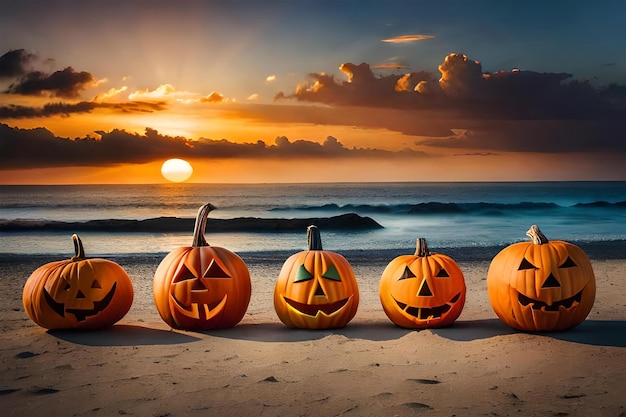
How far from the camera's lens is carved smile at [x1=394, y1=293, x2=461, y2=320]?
764 centimetres

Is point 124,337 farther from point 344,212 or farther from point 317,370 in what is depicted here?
point 344,212

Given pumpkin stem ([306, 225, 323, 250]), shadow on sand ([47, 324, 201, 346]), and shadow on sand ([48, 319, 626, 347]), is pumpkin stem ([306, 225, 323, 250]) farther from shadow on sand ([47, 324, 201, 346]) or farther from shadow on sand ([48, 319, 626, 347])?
shadow on sand ([47, 324, 201, 346])

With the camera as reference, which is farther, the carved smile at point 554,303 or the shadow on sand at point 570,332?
the carved smile at point 554,303

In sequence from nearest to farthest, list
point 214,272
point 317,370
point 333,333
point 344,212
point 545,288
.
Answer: point 317,370, point 545,288, point 333,333, point 214,272, point 344,212

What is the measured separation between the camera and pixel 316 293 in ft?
25.1

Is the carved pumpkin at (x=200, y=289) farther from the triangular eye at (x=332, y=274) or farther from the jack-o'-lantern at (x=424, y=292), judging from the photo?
the jack-o'-lantern at (x=424, y=292)

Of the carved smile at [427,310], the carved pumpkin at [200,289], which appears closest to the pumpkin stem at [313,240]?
the carved pumpkin at [200,289]

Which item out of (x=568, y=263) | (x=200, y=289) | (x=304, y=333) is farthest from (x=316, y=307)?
(x=568, y=263)

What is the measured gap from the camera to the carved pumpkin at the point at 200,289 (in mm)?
7695

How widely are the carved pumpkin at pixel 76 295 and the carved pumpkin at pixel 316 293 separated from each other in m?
1.89

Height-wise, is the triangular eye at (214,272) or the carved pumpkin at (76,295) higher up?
the triangular eye at (214,272)

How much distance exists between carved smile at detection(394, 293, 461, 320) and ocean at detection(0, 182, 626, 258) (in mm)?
12853

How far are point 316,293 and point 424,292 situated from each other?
1.18 metres

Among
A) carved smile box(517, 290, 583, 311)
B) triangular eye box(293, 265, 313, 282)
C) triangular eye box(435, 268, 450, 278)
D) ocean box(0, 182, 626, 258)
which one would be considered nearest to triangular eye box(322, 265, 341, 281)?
triangular eye box(293, 265, 313, 282)
